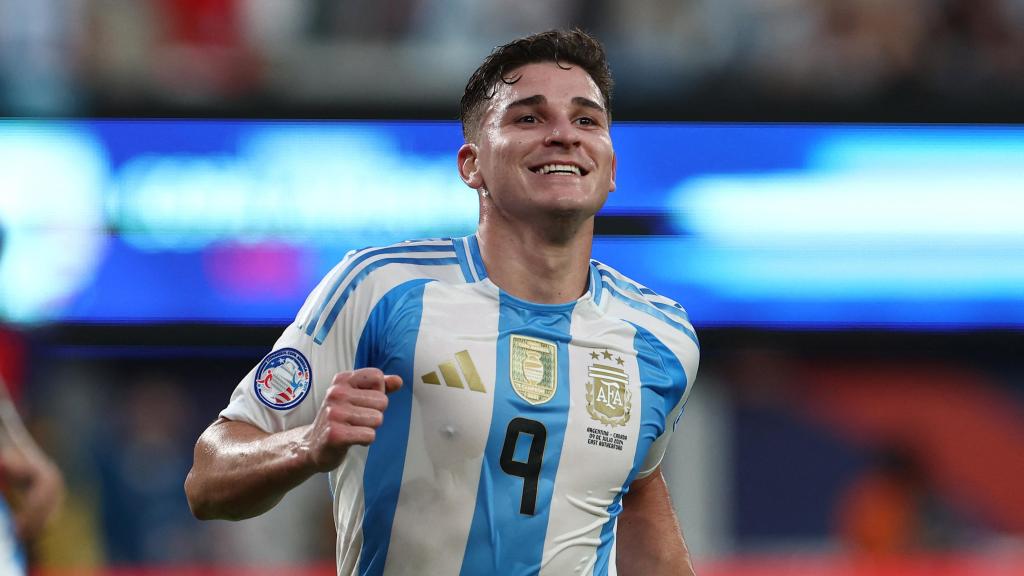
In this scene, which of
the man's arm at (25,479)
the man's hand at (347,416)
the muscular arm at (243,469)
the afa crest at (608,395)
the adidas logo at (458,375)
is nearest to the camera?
the man's hand at (347,416)

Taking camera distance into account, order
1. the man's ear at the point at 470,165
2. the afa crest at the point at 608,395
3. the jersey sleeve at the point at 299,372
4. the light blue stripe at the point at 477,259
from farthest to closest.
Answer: the man's ear at the point at 470,165
the light blue stripe at the point at 477,259
the afa crest at the point at 608,395
the jersey sleeve at the point at 299,372

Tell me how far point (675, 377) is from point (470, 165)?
0.68m

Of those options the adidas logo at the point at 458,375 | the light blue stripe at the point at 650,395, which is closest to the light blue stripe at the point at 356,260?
the adidas logo at the point at 458,375

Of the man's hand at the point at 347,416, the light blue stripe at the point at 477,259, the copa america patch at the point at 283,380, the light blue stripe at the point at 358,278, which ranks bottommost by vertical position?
the man's hand at the point at 347,416

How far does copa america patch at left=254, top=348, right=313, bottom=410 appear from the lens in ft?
9.48

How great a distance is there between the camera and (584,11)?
30.1 feet

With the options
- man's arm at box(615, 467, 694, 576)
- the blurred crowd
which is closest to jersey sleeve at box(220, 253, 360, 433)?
man's arm at box(615, 467, 694, 576)

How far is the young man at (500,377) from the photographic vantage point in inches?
115

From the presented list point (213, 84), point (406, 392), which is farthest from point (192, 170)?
point (406, 392)

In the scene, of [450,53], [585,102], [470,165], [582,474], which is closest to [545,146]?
[585,102]

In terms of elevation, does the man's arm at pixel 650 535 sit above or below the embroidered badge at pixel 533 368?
below

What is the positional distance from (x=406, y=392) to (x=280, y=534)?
635cm

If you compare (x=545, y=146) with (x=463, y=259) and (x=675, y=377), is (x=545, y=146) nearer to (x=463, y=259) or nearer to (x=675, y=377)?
(x=463, y=259)

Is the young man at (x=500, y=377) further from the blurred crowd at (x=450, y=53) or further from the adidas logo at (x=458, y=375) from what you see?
the blurred crowd at (x=450, y=53)
